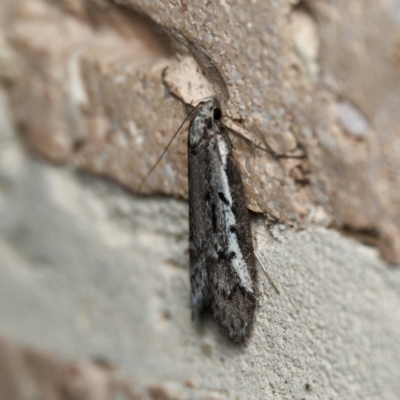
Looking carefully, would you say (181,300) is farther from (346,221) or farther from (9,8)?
(9,8)

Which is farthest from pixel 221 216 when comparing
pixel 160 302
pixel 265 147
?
pixel 160 302

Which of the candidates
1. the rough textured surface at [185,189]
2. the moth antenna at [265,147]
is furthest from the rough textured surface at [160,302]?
the moth antenna at [265,147]

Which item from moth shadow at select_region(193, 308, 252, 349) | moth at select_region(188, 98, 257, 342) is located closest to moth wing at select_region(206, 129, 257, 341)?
moth at select_region(188, 98, 257, 342)

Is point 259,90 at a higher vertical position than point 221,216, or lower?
higher

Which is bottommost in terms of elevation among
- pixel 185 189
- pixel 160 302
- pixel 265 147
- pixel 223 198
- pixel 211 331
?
pixel 160 302

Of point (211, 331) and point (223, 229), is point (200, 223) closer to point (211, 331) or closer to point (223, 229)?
point (223, 229)

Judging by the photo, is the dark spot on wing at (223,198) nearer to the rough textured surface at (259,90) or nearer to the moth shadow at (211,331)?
the rough textured surface at (259,90)

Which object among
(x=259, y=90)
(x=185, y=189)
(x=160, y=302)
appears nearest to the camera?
(x=259, y=90)
